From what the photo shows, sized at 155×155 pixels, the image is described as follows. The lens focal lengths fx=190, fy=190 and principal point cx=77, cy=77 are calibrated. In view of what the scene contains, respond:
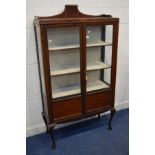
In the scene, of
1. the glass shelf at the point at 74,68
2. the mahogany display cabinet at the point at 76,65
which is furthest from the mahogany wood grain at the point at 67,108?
the glass shelf at the point at 74,68

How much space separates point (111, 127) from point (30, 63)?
1491mm

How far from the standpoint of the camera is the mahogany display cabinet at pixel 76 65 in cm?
218

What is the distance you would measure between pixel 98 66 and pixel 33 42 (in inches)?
35.2

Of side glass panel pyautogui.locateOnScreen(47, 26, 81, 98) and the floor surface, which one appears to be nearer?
side glass panel pyautogui.locateOnScreen(47, 26, 81, 98)

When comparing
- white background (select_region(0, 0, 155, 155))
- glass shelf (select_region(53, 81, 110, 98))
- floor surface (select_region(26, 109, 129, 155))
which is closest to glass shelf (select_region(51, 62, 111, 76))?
glass shelf (select_region(53, 81, 110, 98))

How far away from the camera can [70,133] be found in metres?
2.73

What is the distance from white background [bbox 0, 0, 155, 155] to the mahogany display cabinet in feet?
3.27

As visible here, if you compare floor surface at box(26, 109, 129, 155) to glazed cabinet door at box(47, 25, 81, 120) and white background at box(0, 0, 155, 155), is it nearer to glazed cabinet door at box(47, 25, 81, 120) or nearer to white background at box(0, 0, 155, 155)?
glazed cabinet door at box(47, 25, 81, 120)

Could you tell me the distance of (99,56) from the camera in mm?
2684

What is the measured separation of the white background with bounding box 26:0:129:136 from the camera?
2271 mm

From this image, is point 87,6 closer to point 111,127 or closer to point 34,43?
point 34,43
